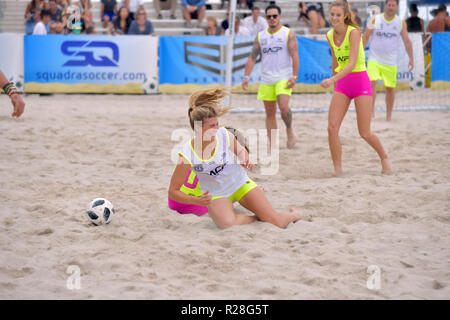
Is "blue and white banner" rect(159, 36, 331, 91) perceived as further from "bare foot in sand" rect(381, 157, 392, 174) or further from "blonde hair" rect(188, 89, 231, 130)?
"blonde hair" rect(188, 89, 231, 130)

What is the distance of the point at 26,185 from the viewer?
223 inches

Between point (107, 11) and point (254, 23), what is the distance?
16.1 feet

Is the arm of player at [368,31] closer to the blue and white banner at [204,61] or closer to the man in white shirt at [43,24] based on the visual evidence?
the blue and white banner at [204,61]

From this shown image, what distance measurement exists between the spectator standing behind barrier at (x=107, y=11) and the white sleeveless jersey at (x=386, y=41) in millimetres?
9498

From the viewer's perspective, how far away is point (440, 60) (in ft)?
48.0

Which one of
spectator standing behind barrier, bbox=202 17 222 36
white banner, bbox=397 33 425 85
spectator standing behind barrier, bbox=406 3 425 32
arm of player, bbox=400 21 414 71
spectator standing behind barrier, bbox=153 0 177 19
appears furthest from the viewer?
spectator standing behind barrier, bbox=153 0 177 19

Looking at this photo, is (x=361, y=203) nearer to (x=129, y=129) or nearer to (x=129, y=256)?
(x=129, y=256)

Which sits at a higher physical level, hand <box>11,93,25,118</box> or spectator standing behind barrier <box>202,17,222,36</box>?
spectator standing behind barrier <box>202,17,222,36</box>

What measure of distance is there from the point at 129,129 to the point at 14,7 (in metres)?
11.1

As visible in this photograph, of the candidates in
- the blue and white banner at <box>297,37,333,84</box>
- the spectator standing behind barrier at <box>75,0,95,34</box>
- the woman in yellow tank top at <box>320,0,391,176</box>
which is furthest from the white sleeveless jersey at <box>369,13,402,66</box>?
the spectator standing behind barrier at <box>75,0,95,34</box>

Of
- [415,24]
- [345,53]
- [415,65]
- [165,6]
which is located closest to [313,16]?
[415,24]

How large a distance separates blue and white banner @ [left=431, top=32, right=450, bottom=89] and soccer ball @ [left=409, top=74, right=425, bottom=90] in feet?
0.87

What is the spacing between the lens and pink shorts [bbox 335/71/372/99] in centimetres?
597
